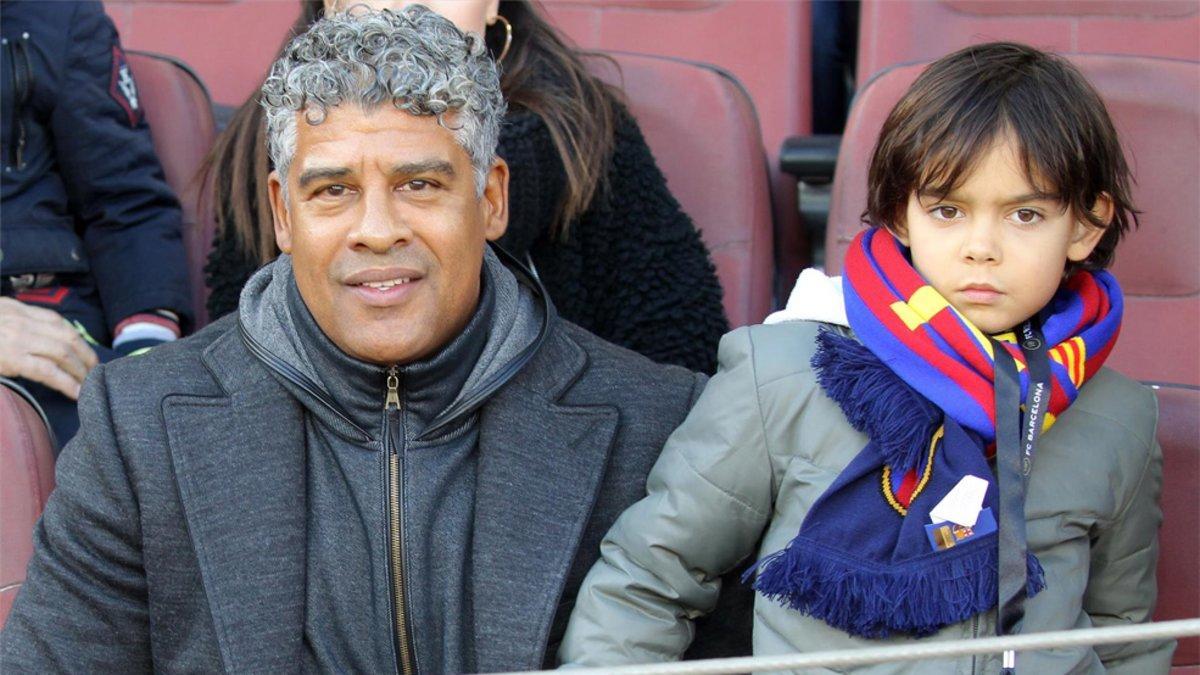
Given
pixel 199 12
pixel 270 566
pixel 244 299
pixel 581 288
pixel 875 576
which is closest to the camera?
pixel 875 576

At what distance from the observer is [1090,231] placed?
167 centimetres

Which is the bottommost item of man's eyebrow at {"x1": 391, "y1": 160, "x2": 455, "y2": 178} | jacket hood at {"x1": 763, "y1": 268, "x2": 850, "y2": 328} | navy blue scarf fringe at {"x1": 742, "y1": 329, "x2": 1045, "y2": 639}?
navy blue scarf fringe at {"x1": 742, "y1": 329, "x2": 1045, "y2": 639}

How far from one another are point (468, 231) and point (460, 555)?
0.32 metres

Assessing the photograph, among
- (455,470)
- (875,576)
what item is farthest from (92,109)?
(875,576)

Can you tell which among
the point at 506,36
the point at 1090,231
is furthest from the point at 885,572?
the point at 506,36

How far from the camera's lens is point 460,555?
168 cm

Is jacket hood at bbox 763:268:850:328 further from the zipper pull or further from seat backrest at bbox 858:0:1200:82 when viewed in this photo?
seat backrest at bbox 858:0:1200:82

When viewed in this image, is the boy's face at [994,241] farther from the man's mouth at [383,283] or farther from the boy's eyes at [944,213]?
the man's mouth at [383,283]

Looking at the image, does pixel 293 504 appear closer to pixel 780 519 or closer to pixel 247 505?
pixel 247 505

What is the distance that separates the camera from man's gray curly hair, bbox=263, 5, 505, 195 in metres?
1.65

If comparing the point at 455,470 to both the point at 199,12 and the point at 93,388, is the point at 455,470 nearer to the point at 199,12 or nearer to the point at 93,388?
the point at 93,388

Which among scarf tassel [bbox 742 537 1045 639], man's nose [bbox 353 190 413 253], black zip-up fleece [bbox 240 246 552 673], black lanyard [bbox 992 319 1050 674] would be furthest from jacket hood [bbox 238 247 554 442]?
black lanyard [bbox 992 319 1050 674]

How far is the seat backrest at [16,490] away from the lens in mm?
1797

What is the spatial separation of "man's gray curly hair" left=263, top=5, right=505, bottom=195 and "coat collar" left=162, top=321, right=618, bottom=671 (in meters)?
0.22
